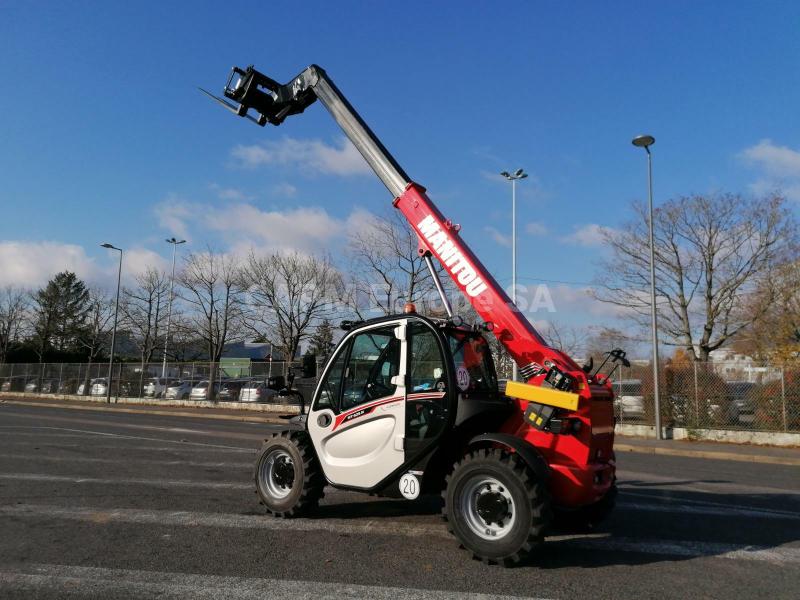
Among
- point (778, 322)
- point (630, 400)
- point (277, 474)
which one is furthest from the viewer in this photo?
point (778, 322)

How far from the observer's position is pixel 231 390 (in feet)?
101

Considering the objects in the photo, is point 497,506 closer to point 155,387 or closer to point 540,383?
point 540,383

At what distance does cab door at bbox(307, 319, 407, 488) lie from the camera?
224 inches

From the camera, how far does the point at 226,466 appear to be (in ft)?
33.3

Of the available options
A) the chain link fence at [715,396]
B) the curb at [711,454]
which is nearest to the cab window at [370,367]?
the chain link fence at [715,396]

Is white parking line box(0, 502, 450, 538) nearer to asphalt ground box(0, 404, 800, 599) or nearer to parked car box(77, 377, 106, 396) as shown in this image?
asphalt ground box(0, 404, 800, 599)

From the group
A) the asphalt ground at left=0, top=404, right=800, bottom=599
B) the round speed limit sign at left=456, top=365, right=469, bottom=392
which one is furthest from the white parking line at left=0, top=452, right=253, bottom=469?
the round speed limit sign at left=456, top=365, right=469, bottom=392

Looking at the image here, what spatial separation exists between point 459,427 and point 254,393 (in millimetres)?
25872

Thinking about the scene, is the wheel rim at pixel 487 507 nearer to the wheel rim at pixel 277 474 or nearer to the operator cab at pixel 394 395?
the operator cab at pixel 394 395

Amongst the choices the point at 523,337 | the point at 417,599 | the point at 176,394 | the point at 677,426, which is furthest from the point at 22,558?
the point at 176,394

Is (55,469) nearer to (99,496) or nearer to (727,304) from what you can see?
(99,496)

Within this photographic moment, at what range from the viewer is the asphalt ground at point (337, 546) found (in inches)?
171

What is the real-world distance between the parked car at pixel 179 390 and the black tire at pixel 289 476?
2809 cm

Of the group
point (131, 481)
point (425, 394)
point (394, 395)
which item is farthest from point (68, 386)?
point (425, 394)
